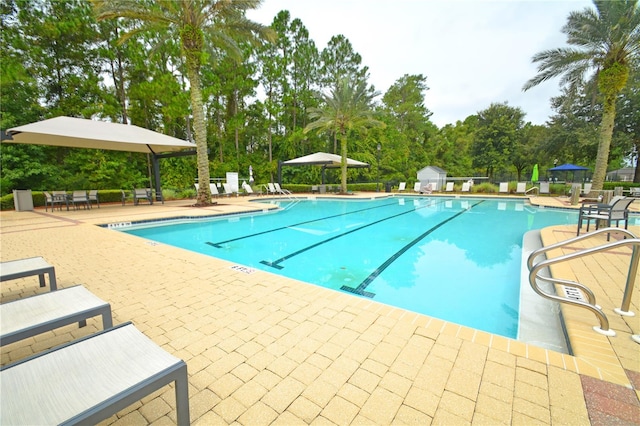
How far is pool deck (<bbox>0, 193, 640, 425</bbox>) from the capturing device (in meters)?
1.54

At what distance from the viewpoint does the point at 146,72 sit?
17.5 m

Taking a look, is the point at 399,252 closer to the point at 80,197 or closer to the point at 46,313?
the point at 46,313

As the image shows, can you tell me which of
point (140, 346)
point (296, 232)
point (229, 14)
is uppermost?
point (229, 14)

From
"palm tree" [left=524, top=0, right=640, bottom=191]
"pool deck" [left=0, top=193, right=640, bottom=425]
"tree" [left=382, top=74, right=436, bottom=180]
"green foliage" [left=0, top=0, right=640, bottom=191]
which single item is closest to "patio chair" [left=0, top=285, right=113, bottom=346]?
"pool deck" [left=0, top=193, right=640, bottom=425]

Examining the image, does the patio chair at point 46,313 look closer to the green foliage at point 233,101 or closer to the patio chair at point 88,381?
the patio chair at point 88,381

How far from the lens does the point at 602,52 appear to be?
10.5 m

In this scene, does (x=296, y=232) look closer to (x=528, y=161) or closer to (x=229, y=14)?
(x=229, y=14)

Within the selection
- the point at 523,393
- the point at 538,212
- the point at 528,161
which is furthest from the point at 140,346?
the point at 528,161

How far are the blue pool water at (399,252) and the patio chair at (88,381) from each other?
295cm

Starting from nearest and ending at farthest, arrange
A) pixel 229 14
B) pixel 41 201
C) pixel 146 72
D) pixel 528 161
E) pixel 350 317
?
pixel 350 317 < pixel 229 14 < pixel 41 201 < pixel 146 72 < pixel 528 161

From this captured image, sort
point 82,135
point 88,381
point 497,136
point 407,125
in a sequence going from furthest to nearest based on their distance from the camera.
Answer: point 407,125, point 497,136, point 82,135, point 88,381

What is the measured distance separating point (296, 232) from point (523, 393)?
6.52 metres

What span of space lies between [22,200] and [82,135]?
4.93 metres

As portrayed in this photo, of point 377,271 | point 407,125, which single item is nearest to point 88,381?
point 377,271
